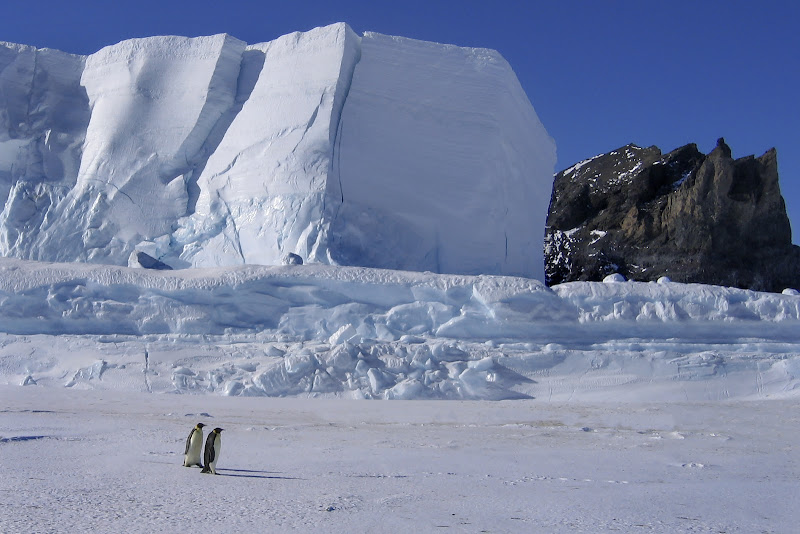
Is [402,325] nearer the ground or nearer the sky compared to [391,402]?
nearer the sky

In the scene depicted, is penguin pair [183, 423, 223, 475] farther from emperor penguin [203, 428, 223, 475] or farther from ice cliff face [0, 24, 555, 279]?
ice cliff face [0, 24, 555, 279]

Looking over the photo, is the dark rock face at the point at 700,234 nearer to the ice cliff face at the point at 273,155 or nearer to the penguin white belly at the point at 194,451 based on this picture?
the ice cliff face at the point at 273,155


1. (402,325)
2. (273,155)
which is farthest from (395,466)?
(273,155)

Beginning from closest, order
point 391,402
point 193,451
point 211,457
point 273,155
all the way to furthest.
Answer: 1. point 211,457
2. point 193,451
3. point 391,402
4. point 273,155

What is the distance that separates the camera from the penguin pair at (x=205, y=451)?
412cm

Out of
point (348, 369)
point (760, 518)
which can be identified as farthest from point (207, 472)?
point (348, 369)

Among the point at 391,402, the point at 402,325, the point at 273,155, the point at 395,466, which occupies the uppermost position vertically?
the point at 273,155

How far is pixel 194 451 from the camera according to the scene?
430 centimetres

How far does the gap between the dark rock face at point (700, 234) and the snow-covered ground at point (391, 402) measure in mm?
13429

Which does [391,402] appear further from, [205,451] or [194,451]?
[205,451]

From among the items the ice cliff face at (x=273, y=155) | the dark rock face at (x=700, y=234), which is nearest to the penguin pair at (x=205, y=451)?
the ice cliff face at (x=273, y=155)

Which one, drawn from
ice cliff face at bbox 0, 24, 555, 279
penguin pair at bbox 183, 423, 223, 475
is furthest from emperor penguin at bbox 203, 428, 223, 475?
ice cliff face at bbox 0, 24, 555, 279

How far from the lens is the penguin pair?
412 cm

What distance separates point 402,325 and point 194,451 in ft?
15.3
